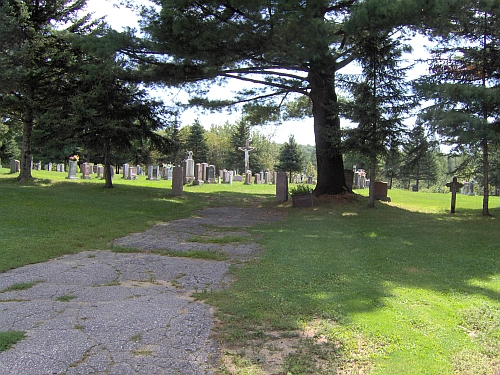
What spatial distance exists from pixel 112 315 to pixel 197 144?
166ft

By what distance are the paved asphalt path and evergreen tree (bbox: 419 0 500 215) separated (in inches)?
301

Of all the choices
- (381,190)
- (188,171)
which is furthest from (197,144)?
(381,190)

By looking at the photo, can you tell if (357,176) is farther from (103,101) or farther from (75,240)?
(75,240)

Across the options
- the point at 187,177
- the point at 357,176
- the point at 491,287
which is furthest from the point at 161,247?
the point at 357,176

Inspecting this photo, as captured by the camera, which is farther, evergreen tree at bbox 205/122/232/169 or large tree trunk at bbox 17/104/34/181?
evergreen tree at bbox 205/122/232/169

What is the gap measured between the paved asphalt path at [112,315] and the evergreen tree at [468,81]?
25.1ft

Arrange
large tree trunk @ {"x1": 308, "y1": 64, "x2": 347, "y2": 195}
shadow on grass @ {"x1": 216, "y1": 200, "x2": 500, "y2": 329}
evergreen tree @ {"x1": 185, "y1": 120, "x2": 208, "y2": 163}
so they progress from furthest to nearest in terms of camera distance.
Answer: evergreen tree @ {"x1": 185, "y1": 120, "x2": 208, "y2": 163}, large tree trunk @ {"x1": 308, "y1": 64, "x2": 347, "y2": 195}, shadow on grass @ {"x1": 216, "y1": 200, "x2": 500, "y2": 329}

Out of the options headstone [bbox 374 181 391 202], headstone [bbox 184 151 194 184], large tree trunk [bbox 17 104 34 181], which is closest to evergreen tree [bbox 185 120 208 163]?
headstone [bbox 184 151 194 184]

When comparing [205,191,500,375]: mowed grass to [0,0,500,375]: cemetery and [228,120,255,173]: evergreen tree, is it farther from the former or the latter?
[228,120,255,173]: evergreen tree

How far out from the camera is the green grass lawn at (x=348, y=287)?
308 cm

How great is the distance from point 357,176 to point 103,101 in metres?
24.5

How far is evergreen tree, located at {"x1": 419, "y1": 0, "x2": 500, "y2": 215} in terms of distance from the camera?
10.6 metres

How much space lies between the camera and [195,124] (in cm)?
5466

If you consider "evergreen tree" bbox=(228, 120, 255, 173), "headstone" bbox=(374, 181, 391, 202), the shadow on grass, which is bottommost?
the shadow on grass
